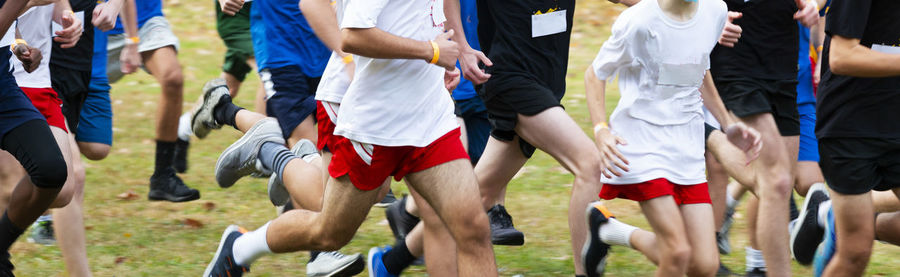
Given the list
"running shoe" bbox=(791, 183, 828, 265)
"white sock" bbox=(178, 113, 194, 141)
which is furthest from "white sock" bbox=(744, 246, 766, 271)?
"white sock" bbox=(178, 113, 194, 141)

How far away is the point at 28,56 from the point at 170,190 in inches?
115

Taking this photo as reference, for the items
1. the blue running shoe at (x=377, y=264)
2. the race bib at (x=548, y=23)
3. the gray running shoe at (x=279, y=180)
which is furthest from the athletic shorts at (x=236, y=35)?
the blue running shoe at (x=377, y=264)

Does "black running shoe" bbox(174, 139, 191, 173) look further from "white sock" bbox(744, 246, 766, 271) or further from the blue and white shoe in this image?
the blue and white shoe

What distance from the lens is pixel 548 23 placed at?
5.99 m

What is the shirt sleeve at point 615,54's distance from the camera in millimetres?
4949

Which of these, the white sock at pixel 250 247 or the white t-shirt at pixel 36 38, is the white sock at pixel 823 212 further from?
the white t-shirt at pixel 36 38

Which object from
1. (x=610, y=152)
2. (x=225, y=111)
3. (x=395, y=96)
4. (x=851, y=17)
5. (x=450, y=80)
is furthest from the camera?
(x=225, y=111)

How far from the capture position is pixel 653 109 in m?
4.98

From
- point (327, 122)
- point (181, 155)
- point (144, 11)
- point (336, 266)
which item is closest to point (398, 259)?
point (336, 266)

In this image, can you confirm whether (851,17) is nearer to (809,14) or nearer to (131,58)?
(809,14)

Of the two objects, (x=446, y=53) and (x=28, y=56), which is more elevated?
(x=446, y=53)

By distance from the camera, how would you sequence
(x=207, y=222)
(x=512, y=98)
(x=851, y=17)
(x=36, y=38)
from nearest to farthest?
(x=851, y=17), (x=36, y=38), (x=512, y=98), (x=207, y=222)

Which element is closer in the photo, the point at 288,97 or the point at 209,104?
the point at 288,97

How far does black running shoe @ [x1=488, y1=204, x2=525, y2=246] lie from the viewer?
6.81 metres
